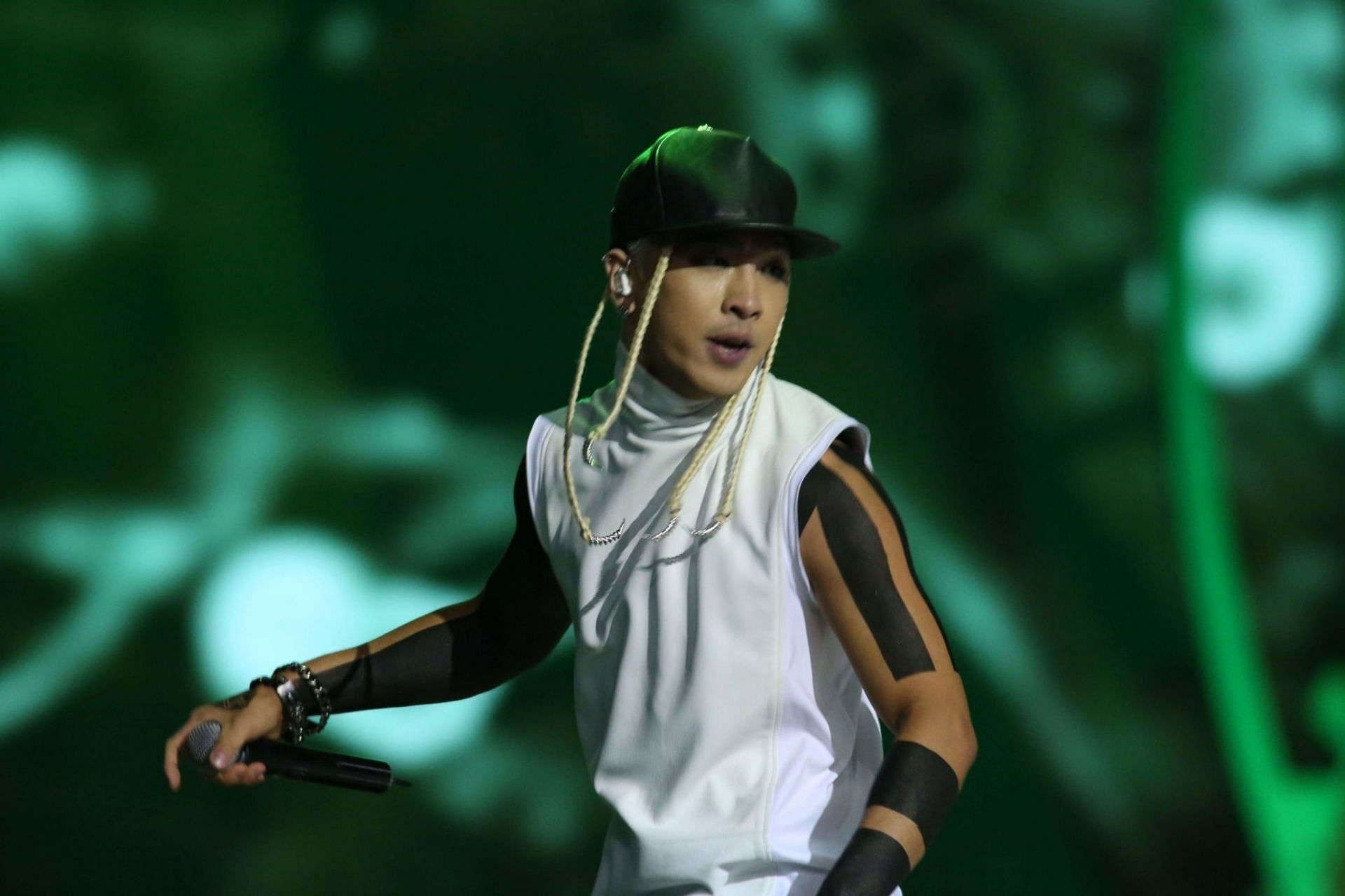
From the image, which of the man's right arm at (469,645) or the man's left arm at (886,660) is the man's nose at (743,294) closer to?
the man's left arm at (886,660)

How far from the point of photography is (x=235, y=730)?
6.64 ft

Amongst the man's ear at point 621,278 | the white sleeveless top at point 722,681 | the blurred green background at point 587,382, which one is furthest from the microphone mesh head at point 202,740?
the blurred green background at point 587,382

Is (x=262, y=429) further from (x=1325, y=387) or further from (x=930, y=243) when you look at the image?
(x=1325, y=387)

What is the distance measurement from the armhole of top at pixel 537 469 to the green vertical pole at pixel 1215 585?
170 cm

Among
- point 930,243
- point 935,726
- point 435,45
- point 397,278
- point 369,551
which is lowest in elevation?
point 369,551

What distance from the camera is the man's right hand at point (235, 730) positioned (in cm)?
196

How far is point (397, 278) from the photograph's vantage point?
354cm

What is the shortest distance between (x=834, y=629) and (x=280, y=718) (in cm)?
76

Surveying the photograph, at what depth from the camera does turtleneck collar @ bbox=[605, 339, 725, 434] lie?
198 cm

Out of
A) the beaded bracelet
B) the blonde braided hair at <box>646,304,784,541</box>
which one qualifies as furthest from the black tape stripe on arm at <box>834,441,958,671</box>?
the beaded bracelet

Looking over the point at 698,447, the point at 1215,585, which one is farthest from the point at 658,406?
the point at 1215,585

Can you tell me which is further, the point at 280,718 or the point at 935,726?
the point at 280,718

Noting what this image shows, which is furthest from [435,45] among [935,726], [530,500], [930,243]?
[935,726]

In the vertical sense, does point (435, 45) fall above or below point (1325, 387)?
above
